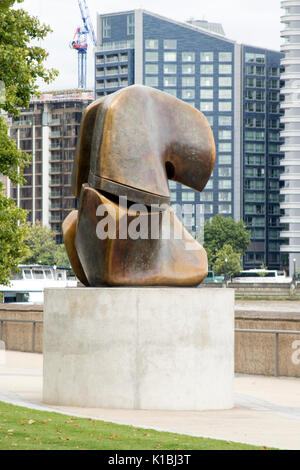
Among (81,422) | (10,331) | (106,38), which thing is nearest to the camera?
(81,422)

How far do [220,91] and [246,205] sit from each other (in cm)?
1930

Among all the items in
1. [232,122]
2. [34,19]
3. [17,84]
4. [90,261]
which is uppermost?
[232,122]

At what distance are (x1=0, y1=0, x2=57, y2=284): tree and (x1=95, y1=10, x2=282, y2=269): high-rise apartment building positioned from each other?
11402 centimetres

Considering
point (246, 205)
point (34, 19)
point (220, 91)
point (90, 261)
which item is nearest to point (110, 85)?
point (220, 91)

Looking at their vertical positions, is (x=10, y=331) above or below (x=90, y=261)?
below

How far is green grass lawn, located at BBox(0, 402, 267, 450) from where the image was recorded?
26.8 ft

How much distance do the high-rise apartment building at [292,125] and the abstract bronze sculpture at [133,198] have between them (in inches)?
3681

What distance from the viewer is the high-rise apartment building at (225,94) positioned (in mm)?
136250

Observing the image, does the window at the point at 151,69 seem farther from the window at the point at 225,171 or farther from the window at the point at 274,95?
the window at the point at 225,171

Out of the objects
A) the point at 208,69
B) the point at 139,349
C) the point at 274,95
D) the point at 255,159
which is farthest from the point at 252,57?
the point at 139,349

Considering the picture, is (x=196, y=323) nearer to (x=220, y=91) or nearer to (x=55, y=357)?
(x=55, y=357)

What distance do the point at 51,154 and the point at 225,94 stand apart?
30.6 meters

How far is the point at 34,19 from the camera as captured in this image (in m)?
20.2
